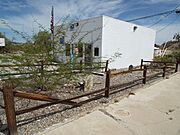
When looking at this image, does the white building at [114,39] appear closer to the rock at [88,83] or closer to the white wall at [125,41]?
the white wall at [125,41]

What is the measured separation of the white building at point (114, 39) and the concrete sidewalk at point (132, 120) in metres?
5.36

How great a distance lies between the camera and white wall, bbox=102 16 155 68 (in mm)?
12477

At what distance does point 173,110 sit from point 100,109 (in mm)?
1984

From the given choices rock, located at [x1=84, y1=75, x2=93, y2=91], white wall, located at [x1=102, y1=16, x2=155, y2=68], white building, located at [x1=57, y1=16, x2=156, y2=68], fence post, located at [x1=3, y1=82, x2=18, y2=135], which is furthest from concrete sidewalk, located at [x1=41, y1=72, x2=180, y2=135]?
white wall, located at [x1=102, y1=16, x2=155, y2=68]

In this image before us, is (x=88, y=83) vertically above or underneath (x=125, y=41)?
underneath

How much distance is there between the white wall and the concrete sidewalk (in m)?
7.69

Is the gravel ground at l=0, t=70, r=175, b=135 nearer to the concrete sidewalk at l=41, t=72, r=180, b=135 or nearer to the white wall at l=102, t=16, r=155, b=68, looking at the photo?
the concrete sidewalk at l=41, t=72, r=180, b=135

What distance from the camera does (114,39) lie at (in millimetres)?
13117

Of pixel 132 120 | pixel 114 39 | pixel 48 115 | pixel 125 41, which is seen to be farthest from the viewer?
pixel 125 41

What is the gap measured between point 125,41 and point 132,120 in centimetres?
1124

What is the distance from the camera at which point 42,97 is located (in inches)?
138

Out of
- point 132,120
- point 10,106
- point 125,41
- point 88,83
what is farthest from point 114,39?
point 10,106

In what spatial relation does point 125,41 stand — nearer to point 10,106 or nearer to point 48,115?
point 48,115

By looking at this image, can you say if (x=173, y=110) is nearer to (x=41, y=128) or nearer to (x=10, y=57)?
(x=41, y=128)
